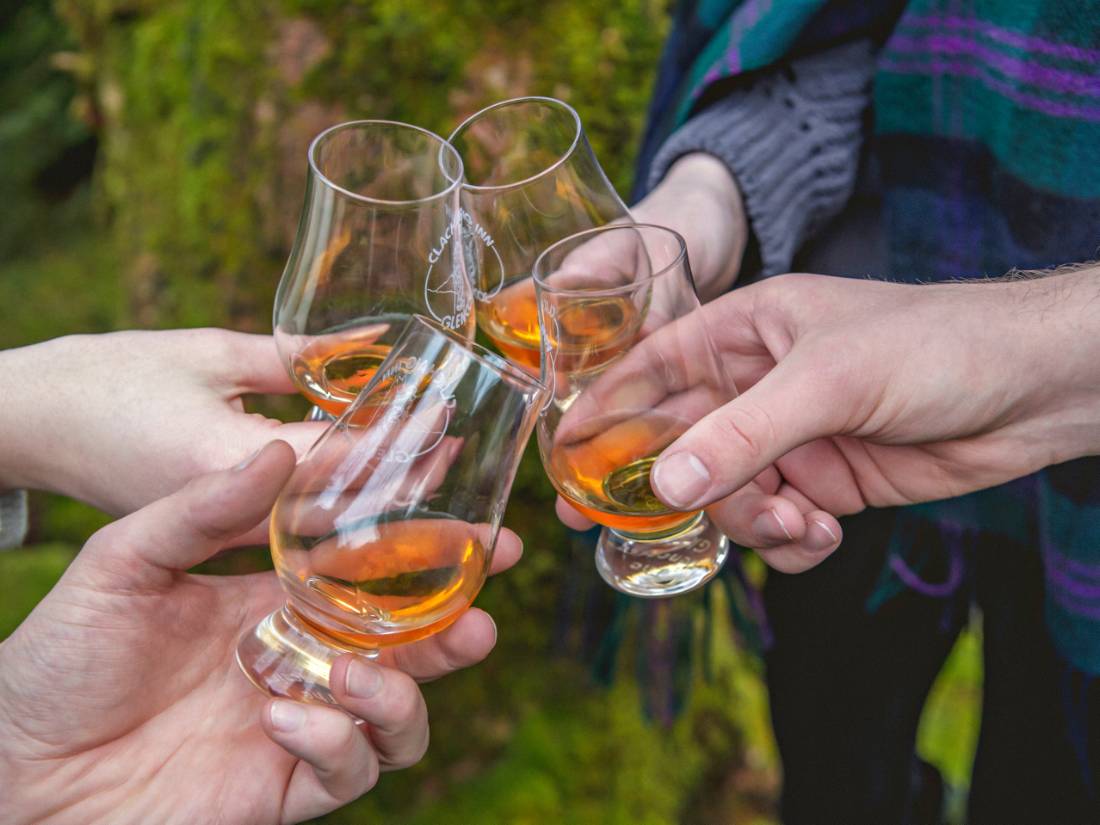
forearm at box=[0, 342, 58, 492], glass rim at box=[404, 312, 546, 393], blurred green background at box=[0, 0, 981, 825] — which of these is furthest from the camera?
blurred green background at box=[0, 0, 981, 825]

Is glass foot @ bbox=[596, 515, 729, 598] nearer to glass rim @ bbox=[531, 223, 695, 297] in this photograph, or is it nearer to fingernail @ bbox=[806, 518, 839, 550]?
fingernail @ bbox=[806, 518, 839, 550]

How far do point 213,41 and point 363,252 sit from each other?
1.57 m

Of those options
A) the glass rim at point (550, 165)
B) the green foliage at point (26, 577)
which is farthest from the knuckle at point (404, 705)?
the green foliage at point (26, 577)

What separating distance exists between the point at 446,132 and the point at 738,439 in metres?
1.55

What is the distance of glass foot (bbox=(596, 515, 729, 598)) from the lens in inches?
72.9

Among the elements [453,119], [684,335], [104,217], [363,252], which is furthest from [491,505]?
[104,217]

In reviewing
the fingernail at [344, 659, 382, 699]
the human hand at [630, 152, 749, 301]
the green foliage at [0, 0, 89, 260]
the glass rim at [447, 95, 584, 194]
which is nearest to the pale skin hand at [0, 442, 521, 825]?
the fingernail at [344, 659, 382, 699]

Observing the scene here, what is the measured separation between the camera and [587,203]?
1.86 m

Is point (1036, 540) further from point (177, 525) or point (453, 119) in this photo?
point (453, 119)

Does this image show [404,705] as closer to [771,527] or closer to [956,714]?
[771,527]

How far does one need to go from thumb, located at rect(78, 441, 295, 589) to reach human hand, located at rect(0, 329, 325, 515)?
25 cm

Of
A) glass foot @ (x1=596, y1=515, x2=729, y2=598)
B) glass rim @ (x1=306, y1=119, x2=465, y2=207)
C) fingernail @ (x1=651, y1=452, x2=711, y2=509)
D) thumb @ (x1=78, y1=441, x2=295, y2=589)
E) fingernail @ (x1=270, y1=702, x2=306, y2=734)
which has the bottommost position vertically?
glass foot @ (x1=596, y1=515, x2=729, y2=598)

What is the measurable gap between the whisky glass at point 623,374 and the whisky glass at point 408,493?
0.50 ft

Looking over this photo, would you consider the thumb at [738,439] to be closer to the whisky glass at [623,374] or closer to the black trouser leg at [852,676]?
the whisky glass at [623,374]
